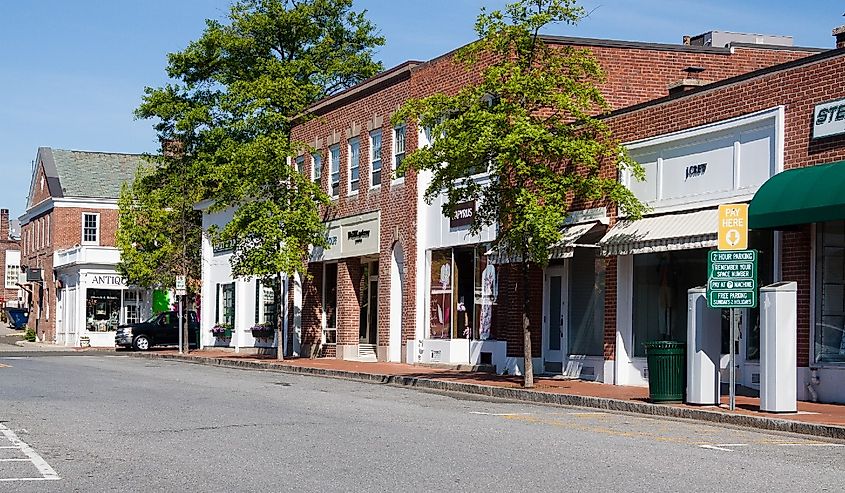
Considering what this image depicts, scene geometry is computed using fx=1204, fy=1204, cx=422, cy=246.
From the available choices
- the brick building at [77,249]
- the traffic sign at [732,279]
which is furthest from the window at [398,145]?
the brick building at [77,249]

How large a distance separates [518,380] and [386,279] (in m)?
9.07

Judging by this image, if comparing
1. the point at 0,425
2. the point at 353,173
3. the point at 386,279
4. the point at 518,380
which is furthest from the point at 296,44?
the point at 0,425

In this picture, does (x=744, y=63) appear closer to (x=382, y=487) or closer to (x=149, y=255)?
(x=382, y=487)

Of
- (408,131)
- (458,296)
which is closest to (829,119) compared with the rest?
(458,296)

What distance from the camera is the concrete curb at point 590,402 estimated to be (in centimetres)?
1548

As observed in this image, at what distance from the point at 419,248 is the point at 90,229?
3873cm

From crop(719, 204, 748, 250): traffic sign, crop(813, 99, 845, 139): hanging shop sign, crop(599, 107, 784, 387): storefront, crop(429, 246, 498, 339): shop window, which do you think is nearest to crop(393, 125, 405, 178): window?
crop(429, 246, 498, 339): shop window

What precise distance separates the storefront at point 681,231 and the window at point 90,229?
47101 millimetres

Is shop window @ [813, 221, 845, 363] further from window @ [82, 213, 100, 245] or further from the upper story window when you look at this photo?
window @ [82, 213, 100, 245]

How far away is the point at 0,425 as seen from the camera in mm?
14703

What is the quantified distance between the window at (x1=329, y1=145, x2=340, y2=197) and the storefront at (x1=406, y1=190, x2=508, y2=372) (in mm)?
6068

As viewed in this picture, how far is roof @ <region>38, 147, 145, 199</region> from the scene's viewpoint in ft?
215

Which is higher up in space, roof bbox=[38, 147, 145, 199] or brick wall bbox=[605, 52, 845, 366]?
roof bbox=[38, 147, 145, 199]

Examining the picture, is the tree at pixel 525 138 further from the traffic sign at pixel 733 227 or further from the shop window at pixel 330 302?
the shop window at pixel 330 302
